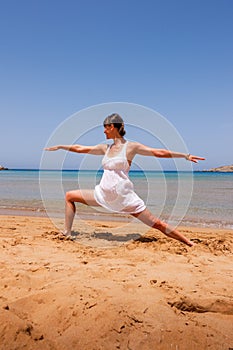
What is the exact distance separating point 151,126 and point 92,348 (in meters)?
4.24

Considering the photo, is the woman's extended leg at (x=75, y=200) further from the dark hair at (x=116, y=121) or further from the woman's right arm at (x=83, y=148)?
the dark hair at (x=116, y=121)

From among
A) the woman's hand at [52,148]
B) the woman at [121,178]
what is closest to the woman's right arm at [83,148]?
the woman's hand at [52,148]

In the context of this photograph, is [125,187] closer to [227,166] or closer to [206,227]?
[206,227]

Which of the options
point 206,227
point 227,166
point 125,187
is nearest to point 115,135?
point 125,187

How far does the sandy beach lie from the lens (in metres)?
2.12

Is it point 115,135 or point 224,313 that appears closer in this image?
point 224,313

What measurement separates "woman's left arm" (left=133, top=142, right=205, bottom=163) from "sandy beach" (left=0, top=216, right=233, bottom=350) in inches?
54.8

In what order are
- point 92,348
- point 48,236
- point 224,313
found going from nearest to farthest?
point 92,348 → point 224,313 → point 48,236

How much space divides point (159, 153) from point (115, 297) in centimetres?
254

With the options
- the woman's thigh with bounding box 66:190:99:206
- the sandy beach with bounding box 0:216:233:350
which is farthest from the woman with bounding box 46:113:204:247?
the sandy beach with bounding box 0:216:233:350

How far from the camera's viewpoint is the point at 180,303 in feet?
8.87

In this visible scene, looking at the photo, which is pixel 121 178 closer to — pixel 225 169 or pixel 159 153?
pixel 159 153

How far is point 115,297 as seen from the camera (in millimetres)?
2744

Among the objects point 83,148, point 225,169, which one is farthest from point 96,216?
point 225,169
